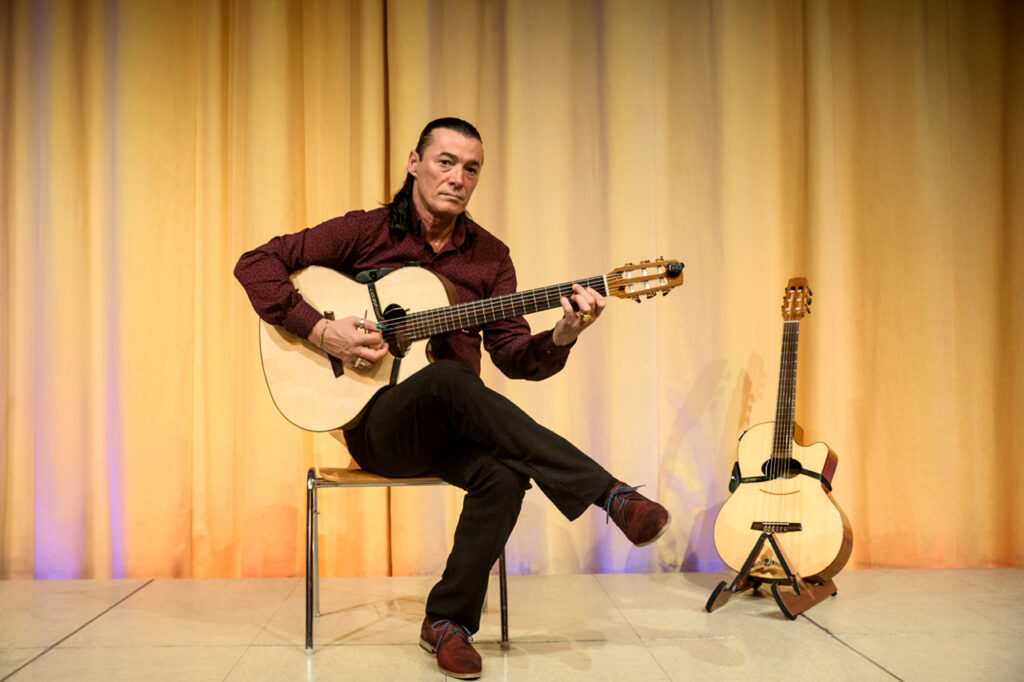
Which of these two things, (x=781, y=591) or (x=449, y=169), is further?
(x=781, y=591)

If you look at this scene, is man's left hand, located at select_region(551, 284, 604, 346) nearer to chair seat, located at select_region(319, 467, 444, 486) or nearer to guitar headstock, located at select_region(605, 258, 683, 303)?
guitar headstock, located at select_region(605, 258, 683, 303)

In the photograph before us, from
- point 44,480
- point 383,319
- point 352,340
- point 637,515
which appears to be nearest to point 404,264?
point 383,319

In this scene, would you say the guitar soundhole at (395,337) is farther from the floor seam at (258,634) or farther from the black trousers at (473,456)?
the floor seam at (258,634)

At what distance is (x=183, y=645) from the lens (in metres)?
2.24

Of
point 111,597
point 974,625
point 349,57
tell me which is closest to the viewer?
point 974,625

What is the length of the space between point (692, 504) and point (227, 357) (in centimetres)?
181

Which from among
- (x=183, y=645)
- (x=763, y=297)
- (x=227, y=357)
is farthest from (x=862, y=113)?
(x=183, y=645)

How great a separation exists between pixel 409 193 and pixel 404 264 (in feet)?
0.81

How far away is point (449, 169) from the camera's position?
92.0 inches

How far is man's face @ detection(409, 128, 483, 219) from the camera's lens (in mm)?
2328

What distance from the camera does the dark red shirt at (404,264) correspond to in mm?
2234

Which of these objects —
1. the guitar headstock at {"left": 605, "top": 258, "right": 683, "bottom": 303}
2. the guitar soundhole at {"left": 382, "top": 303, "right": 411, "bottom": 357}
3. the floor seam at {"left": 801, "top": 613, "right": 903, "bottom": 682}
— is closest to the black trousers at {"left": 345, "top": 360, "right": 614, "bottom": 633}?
the guitar soundhole at {"left": 382, "top": 303, "right": 411, "bottom": 357}

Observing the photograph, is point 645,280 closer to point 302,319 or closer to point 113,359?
point 302,319

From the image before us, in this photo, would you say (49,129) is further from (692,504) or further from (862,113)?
(862,113)
